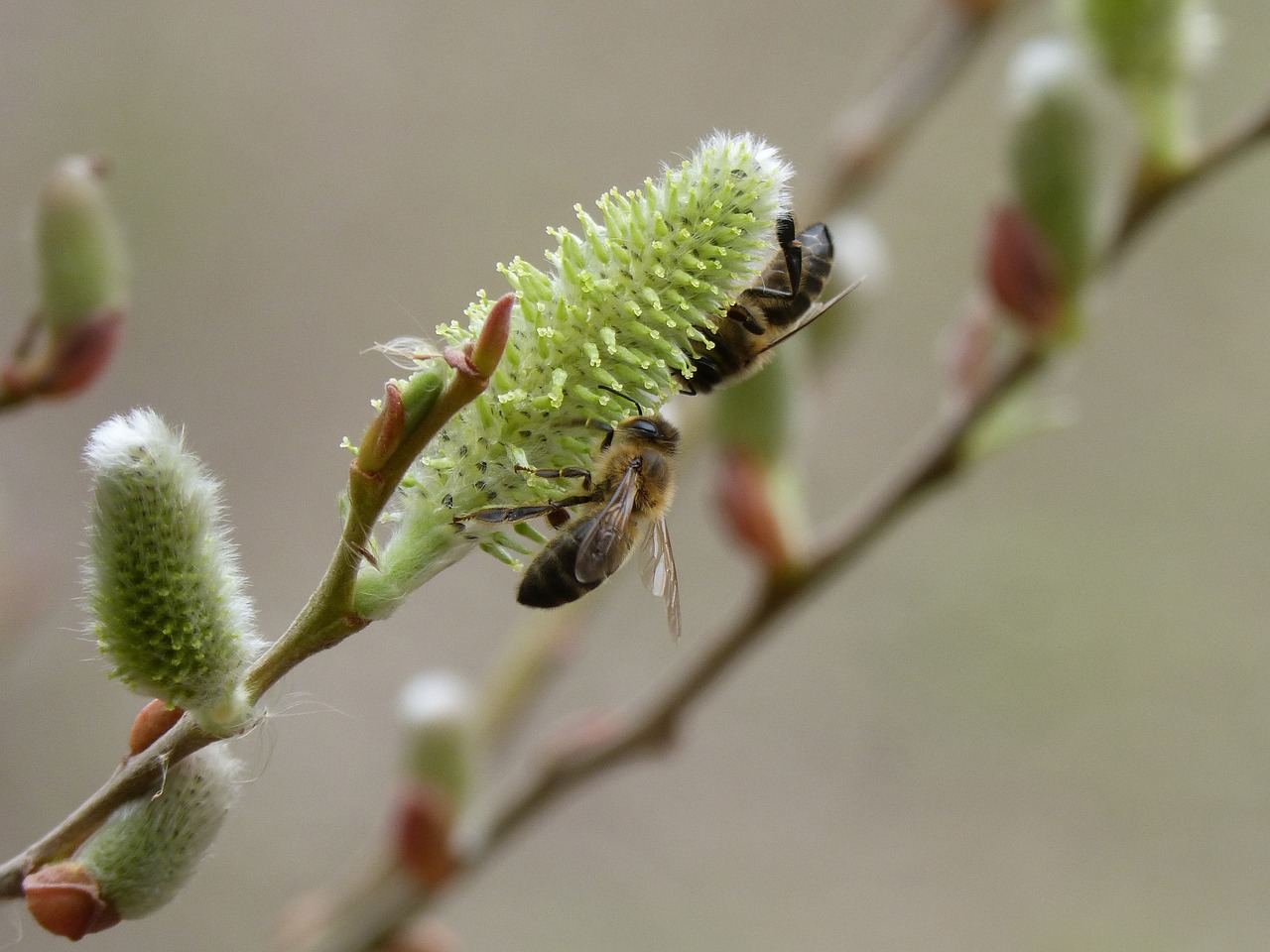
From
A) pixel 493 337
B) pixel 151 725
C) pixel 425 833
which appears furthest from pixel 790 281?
pixel 425 833

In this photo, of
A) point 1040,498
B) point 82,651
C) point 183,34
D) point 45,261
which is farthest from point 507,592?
point 45,261

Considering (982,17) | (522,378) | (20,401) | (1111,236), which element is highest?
(20,401)

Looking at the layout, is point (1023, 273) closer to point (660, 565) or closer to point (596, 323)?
point (660, 565)

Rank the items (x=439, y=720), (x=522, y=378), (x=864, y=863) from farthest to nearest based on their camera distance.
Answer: (x=864, y=863)
(x=439, y=720)
(x=522, y=378)

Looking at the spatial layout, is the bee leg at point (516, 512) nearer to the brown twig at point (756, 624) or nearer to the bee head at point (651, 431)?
the bee head at point (651, 431)

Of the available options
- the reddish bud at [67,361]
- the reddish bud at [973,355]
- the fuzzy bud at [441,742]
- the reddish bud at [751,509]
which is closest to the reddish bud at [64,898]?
the reddish bud at [67,361]

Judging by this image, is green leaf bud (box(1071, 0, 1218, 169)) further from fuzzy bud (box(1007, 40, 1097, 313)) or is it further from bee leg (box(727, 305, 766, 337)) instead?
bee leg (box(727, 305, 766, 337))

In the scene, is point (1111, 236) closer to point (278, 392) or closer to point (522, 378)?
point (522, 378)
